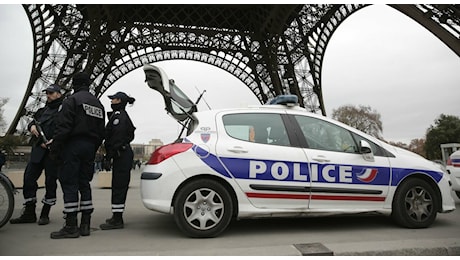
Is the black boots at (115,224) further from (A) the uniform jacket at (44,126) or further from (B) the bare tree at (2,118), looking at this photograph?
(B) the bare tree at (2,118)

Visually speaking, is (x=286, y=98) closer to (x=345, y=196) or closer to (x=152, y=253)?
(x=345, y=196)

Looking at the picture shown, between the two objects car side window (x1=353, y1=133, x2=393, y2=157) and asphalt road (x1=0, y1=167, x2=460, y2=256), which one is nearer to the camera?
asphalt road (x1=0, y1=167, x2=460, y2=256)

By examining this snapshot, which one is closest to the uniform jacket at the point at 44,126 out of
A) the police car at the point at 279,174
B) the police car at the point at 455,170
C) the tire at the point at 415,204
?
the police car at the point at 279,174

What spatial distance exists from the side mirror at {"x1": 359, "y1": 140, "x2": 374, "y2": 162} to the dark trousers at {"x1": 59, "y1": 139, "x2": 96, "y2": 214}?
3154 millimetres

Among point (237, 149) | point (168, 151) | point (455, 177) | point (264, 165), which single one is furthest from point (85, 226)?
point (455, 177)

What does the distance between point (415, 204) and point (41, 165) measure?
4.77 metres

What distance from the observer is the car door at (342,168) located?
12.6 ft

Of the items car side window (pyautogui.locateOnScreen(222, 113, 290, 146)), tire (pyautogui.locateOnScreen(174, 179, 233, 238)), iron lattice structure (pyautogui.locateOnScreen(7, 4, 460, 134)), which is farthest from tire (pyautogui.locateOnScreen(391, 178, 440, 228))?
iron lattice structure (pyautogui.locateOnScreen(7, 4, 460, 134))

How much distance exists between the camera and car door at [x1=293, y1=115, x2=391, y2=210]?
3842 millimetres

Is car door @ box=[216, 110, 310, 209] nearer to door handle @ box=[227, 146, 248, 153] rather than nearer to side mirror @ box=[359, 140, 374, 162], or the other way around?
door handle @ box=[227, 146, 248, 153]

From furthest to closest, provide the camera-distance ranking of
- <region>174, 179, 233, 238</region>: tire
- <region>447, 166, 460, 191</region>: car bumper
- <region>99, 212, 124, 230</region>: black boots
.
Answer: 1. <region>447, 166, 460, 191</region>: car bumper
2. <region>99, 212, 124, 230</region>: black boots
3. <region>174, 179, 233, 238</region>: tire

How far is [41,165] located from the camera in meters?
4.42

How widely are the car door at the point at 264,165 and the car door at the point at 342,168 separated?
0.15m

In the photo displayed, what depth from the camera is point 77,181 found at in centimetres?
375
